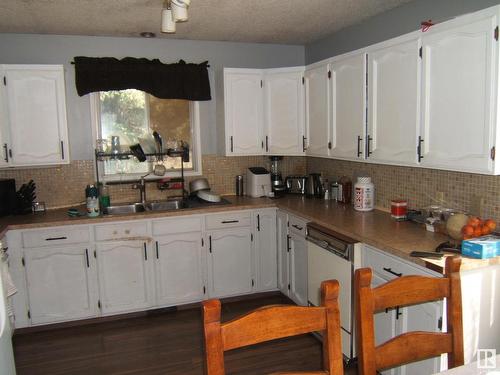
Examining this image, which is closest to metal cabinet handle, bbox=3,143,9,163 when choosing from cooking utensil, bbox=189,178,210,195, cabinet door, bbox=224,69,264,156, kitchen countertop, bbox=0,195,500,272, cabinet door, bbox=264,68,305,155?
kitchen countertop, bbox=0,195,500,272

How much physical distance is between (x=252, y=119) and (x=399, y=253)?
2.13 m

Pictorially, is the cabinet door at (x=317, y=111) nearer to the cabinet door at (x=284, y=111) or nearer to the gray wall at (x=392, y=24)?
the cabinet door at (x=284, y=111)

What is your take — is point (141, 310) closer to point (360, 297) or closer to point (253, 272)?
point (253, 272)

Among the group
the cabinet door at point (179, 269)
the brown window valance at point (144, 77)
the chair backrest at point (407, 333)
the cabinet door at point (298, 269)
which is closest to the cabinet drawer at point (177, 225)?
the cabinet door at point (179, 269)

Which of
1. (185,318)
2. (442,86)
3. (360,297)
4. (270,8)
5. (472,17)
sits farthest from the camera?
(185,318)

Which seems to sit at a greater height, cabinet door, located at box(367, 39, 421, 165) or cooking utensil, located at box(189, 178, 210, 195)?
cabinet door, located at box(367, 39, 421, 165)

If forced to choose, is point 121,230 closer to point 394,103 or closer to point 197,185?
point 197,185

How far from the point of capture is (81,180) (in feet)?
12.5

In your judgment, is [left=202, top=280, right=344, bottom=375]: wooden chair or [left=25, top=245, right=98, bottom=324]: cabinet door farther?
[left=25, top=245, right=98, bottom=324]: cabinet door

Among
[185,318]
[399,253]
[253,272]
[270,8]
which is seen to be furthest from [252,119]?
[399,253]

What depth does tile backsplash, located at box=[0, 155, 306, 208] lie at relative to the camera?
3693 mm

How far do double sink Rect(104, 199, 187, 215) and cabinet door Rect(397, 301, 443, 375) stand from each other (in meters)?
2.17

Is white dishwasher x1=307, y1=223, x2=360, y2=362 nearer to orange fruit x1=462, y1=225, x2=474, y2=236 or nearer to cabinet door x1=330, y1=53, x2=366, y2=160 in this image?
orange fruit x1=462, y1=225, x2=474, y2=236

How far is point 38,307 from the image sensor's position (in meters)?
3.29
